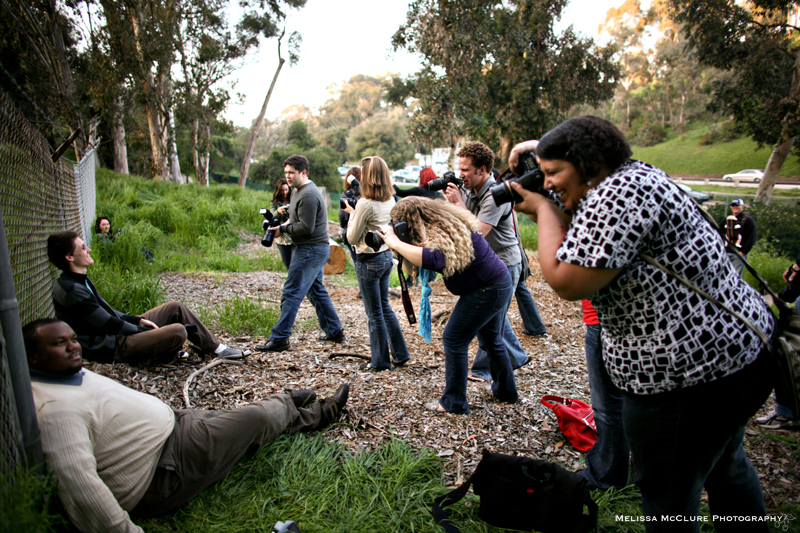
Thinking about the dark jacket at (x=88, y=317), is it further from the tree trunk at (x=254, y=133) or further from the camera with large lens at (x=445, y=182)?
the tree trunk at (x=254, y=133)

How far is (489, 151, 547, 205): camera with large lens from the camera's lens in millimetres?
1752

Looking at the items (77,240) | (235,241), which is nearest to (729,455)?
(77,240)

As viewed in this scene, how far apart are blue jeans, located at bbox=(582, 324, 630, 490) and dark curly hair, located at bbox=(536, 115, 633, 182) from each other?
1.22 meters

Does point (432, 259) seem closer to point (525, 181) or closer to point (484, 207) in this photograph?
point (484, 207)

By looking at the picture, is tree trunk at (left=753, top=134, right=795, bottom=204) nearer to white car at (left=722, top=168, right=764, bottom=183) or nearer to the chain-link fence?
the chain-link fence

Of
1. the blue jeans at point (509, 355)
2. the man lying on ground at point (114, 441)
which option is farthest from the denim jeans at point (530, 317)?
the man lying on ground at point (114, 441)

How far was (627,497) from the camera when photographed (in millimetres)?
2527

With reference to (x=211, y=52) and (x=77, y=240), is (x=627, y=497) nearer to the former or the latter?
(x=77, y=240)

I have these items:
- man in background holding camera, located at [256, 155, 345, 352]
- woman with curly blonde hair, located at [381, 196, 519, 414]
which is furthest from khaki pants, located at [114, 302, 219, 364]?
woman with curly blonde hair, located at [381, 196, 519, 414]

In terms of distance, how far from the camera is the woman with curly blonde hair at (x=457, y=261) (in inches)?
117

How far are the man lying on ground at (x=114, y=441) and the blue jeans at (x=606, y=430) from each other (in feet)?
6.14

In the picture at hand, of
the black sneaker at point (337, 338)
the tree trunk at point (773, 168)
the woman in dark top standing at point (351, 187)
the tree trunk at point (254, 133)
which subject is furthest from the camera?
the tree trunk at point (254, 133)

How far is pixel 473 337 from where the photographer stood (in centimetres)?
332

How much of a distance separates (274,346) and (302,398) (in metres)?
1.53
